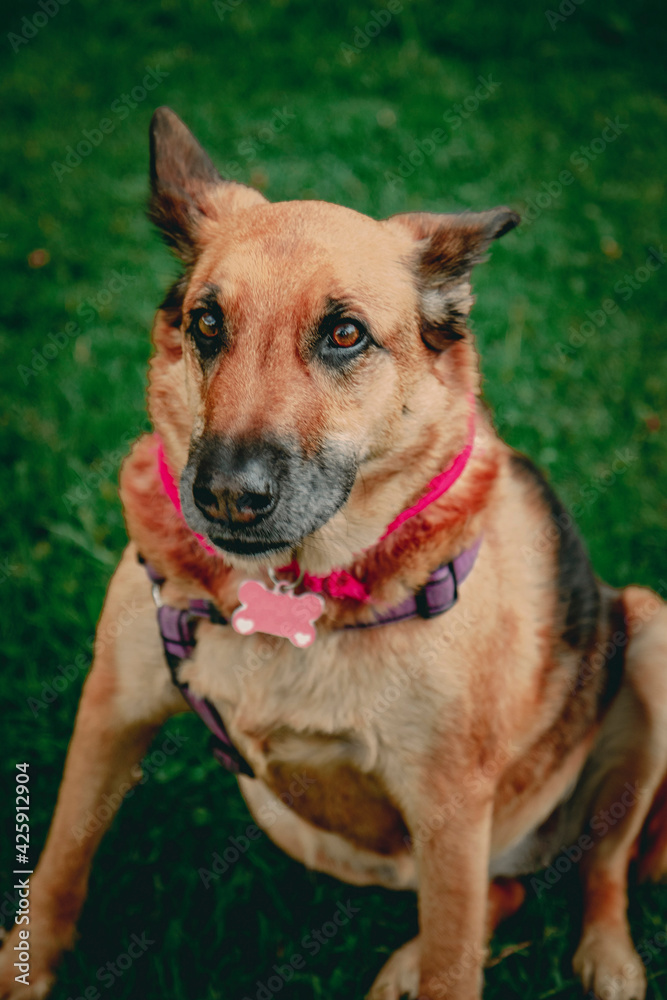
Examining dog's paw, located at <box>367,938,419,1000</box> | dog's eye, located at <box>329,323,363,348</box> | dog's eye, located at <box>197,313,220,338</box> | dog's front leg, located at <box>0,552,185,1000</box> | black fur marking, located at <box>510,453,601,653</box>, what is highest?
dog's eye, located at <box>329,323,363,348</box>

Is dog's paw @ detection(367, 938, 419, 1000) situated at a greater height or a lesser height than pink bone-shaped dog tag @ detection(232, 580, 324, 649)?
lesser

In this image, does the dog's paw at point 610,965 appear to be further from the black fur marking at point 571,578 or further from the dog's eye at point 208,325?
the dog's eye at point 208,325

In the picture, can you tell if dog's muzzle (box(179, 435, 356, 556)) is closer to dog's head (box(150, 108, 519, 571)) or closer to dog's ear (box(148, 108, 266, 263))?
dog's head (box(150, 108, 519, 571))

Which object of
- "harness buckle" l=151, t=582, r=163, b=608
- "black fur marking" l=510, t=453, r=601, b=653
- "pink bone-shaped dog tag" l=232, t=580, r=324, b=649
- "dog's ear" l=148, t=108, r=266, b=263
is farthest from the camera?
"black fur marking" l=510, t=453, r=601, b=653

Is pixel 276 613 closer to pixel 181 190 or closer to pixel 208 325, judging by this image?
pixel 208 325

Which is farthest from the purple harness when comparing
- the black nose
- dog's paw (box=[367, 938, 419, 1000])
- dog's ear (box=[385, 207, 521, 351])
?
dog's paw (box=[367, 938, 419, 1000])

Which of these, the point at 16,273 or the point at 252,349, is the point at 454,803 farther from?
the point at 16,273

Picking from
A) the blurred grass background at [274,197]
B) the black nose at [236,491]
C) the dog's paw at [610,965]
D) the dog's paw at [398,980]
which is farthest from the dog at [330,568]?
the dog's paw at [610,965]

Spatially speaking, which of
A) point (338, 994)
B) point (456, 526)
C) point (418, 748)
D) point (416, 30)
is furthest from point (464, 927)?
point (416, 30)

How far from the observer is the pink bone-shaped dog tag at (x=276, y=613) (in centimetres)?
196

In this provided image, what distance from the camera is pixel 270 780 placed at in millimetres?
2145

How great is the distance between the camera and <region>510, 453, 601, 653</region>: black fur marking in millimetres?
2482

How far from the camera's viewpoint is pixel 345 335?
6.52 feet

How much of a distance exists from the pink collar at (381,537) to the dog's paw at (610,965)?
1.72m
